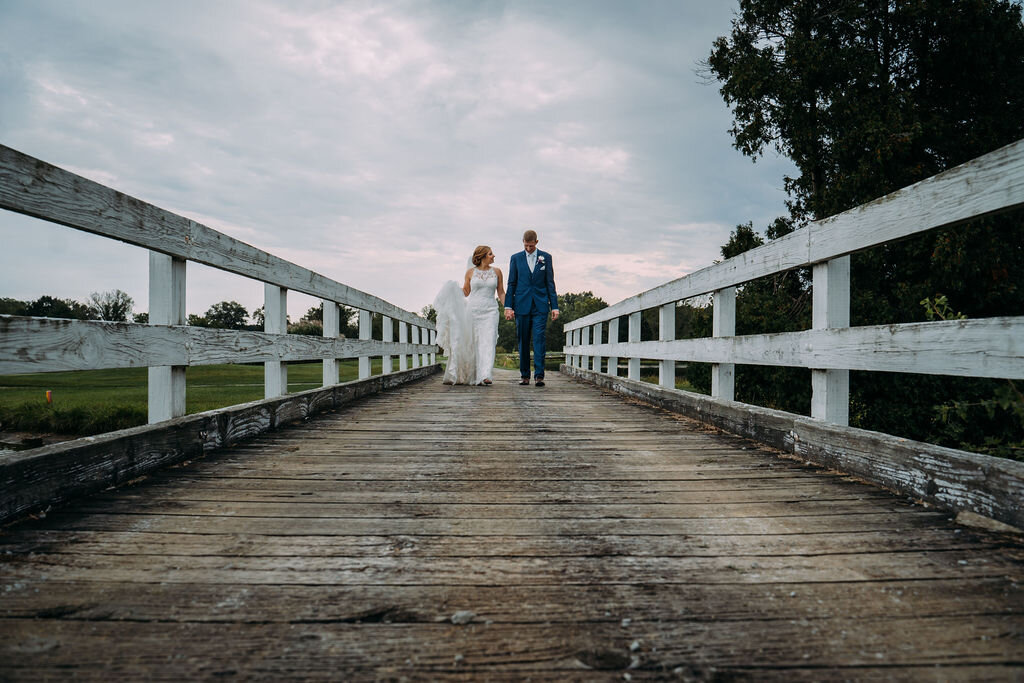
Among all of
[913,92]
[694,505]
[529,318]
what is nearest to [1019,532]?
[694,505]

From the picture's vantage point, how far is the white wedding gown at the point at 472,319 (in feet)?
28.8

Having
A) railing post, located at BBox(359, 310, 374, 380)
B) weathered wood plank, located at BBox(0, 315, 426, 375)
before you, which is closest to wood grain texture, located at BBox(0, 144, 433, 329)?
weathered wood plank, located at BBox(0, 315, 426, 375)

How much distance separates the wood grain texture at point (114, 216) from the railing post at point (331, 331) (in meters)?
1.28

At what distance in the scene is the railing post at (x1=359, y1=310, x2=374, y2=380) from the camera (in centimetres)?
682

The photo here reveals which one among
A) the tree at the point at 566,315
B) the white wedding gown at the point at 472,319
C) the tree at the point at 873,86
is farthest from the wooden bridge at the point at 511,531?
the tree at the point at 566,315

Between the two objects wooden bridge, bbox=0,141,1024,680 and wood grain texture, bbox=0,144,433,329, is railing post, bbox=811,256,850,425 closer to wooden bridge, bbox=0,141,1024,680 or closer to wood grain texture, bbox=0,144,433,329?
wooden bridge, bbox=0,141,1024,680

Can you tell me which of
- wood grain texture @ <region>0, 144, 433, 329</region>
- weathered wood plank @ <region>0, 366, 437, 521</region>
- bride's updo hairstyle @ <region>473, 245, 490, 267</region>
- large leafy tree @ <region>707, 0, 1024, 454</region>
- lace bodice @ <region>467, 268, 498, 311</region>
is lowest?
weathered wood plank @ <region>0, 366, 437, 521</region>

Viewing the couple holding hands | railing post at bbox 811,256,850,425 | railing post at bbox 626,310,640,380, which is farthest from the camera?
the couple holding hands

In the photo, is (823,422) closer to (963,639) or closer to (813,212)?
(963,639)

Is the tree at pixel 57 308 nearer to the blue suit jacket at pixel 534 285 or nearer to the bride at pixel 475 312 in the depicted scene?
the blue suit jacket at pixel 534 285

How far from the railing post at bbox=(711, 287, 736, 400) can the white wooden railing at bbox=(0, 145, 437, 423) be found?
10.3 ft

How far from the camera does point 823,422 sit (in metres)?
2.88

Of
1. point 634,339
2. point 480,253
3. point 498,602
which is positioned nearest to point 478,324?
point 480,253

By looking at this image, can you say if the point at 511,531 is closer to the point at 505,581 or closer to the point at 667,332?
the point at 505,581
